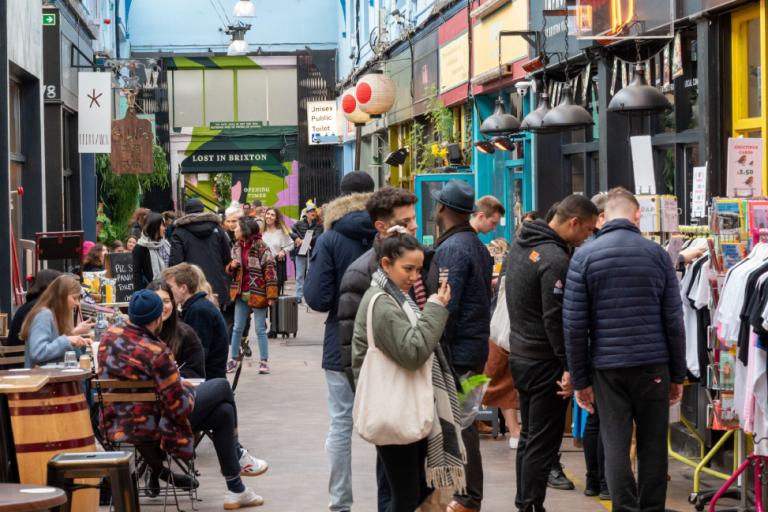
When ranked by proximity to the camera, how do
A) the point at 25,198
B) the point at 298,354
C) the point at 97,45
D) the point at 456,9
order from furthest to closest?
the point at 97,45 < the point at 456,9 < the point at 298,354 < the point at 25,198

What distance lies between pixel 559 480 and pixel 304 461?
209 cm

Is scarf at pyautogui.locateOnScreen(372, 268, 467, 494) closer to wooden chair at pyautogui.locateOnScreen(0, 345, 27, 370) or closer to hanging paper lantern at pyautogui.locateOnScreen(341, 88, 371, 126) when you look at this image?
wooden chair at pyautogui.locateOnScreen(0, 345, 27, 370)

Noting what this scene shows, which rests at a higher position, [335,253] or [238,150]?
[238,150]

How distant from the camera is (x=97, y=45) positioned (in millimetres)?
24797

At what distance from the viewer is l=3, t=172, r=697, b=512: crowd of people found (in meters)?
6.28

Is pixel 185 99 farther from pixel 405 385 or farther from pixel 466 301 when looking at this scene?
pixel 405 385

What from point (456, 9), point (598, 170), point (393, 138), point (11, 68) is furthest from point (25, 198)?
point (393, 138)

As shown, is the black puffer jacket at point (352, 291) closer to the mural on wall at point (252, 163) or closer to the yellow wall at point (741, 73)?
the yellow wall at point (741, 73)

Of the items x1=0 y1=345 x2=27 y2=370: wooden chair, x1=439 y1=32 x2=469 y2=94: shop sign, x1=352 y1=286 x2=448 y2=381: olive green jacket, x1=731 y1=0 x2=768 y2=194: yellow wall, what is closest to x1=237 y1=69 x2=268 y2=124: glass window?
x1=439 y1=32 x2=469 y2=94: shop sign

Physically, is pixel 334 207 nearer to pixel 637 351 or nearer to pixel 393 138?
pixel 637 351

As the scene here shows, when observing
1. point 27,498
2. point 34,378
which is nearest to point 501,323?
point 34,378

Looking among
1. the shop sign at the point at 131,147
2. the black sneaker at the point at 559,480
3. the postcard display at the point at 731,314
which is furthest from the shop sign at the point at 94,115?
the postcard display at the point at 731,314

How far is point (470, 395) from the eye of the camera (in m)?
7.11

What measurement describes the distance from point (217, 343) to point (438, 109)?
41.7ft
